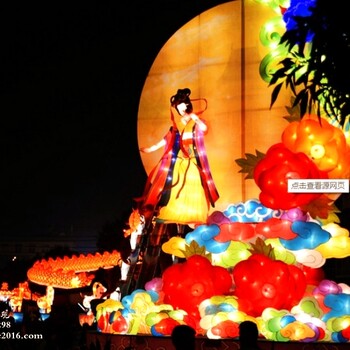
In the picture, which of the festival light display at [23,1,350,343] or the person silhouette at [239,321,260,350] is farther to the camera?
the festival light display at [23,1,350,343]

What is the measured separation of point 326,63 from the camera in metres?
6.22

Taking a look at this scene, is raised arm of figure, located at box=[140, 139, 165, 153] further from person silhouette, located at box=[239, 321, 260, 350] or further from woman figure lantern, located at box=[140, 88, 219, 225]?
person silhouette, located at box=[239, 321, 260, 350]

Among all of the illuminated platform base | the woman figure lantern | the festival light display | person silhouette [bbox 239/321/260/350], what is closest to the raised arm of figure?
the woman figure lantern

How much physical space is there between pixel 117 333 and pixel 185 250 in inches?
79.5

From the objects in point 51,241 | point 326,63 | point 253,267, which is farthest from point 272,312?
point 51,241

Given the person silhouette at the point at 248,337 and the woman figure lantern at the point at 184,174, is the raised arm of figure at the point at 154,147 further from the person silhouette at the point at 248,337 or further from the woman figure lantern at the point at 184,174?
the person silhouette at the point at 248,337

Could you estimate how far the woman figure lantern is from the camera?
55.7 feet

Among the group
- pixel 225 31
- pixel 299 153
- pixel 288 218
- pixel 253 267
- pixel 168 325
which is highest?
pixel 225 31

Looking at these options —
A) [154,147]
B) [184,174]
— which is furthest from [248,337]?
[154,147]

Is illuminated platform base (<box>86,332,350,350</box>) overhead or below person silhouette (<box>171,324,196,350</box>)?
overhead

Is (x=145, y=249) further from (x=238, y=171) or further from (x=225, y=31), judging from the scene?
(x=225, y=31)

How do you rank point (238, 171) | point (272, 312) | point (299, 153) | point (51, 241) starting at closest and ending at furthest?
point (272, 312)
point (299, 153)
point (238, 171)
point (51, 241)

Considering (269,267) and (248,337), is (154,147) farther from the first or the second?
(248,337)

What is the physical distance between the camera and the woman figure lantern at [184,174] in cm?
1697
